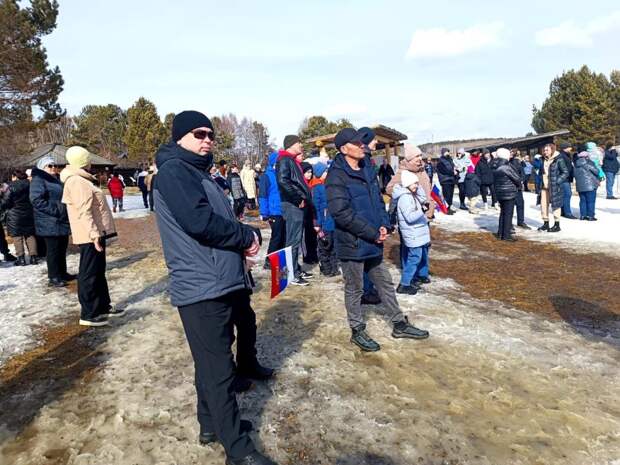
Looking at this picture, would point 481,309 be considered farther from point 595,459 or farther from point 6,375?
point 6,375

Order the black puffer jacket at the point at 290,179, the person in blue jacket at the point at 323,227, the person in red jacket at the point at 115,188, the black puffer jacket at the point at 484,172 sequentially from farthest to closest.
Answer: the person in red jacket at the point at 115,188 < the black puffer jacket at the point at 484,172 < the person in blue jacket at the point at 323,227 < the black puffer jacket at the point at 290,179

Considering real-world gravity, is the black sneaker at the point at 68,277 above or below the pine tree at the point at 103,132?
below

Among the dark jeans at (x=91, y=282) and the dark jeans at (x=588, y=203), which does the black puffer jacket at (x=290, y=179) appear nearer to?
the dark jeans at (x=91, y=282)

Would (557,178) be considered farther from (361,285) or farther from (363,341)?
(363,341)

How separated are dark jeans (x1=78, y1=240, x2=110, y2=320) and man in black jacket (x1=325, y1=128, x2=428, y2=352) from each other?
8.98 feet

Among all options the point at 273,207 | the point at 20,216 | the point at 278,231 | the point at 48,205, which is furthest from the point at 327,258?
the point at 20,216

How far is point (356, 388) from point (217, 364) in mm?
1329

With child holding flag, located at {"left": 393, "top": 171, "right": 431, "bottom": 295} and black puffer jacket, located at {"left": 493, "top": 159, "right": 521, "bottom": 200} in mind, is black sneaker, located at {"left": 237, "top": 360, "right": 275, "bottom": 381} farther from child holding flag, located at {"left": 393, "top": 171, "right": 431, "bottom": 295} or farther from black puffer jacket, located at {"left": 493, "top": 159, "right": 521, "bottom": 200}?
black puffer jacket, located at {"left": 493, "top": 159, "right": 521, "bottom": 200}

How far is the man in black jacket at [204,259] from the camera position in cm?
225

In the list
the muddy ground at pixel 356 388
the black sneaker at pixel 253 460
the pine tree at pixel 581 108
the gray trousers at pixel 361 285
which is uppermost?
the pine tree at pixel 581 108

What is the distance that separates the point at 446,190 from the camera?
13477 millimetres

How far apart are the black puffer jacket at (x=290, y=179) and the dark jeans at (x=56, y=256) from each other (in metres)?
3.33

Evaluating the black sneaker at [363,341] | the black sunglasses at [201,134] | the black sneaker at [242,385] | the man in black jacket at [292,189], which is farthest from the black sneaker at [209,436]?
the man in black jacket at [292,189]

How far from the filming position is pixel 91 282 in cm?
471
